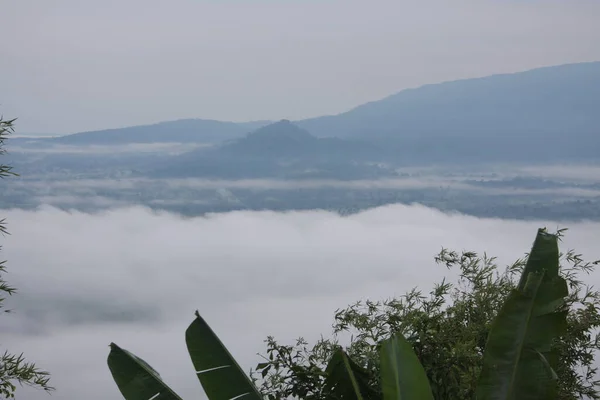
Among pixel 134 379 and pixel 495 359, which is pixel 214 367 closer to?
pixel 134 379

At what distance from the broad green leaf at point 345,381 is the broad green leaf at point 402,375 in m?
0.23

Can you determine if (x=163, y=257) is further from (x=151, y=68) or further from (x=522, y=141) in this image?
(x=522, y=141)

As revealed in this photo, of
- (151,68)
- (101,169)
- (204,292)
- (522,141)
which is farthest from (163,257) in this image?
(522,141)

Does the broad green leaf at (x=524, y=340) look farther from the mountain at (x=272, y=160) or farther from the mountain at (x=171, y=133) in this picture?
the mountain at (x=171, y=133)

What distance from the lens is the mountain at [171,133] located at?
4629mm

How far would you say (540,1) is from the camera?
4.52m

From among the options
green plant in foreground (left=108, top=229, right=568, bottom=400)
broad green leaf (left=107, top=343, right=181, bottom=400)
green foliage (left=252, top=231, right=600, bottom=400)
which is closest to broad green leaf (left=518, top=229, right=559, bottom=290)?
green plant in foreground (left=108, top=229, right=568, bottom=400)

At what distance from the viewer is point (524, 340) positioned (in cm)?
137

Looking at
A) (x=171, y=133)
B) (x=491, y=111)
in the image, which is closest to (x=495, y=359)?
(x=171, y=133)

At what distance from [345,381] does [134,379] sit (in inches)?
20.4

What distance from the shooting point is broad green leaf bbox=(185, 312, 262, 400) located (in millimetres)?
1579

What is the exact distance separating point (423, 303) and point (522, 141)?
3376mm

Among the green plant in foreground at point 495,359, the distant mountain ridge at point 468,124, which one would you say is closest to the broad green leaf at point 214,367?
the green plant in foreground at point 495,359

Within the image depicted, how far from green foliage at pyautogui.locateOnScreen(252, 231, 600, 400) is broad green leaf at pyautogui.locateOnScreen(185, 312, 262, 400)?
0.27 metres
